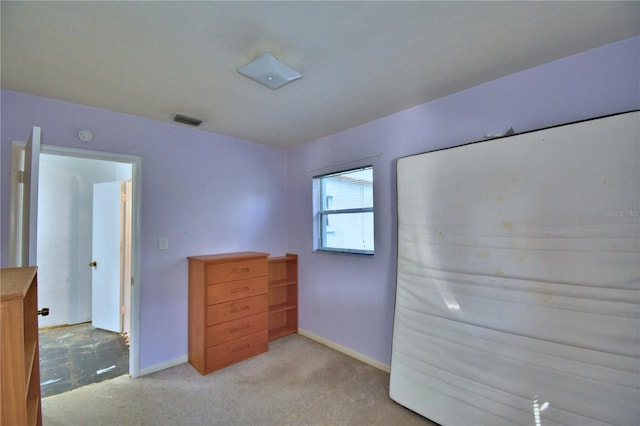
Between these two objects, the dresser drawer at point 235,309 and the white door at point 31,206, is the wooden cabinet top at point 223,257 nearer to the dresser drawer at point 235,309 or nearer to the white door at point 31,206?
the dresser drawer at point 235,309

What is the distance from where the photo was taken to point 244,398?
7.34 ft

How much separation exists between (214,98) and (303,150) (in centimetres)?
150

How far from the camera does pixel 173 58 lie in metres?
1.69

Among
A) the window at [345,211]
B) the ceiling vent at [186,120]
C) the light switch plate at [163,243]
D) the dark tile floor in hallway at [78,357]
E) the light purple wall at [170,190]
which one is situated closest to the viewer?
the light purple wall at [170,190]

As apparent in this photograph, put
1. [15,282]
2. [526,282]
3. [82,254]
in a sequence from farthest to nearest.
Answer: [82,254], [526,282], [15,282]

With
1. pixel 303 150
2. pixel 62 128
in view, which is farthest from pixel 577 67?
pixel 62 128

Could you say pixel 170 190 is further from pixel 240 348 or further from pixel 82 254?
pixel 82 254

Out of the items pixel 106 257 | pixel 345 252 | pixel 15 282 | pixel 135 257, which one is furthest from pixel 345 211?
pixel 106 257

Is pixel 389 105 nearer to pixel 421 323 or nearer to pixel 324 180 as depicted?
pixel 324 180

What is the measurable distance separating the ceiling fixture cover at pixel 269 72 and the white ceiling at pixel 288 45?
0.16 ft

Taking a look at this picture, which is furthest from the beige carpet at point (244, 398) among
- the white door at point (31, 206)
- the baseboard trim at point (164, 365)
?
the white door at point (31, 206)

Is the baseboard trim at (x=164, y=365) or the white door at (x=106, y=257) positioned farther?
the white door at (x=106, y=257)

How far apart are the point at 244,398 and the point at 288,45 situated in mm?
2586

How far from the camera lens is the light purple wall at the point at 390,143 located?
5.42 ft
